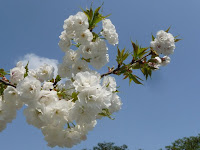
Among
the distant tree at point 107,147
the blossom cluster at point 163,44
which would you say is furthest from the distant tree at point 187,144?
the blossom cluster at point 163,44

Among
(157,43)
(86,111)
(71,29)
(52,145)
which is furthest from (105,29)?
(52,145)

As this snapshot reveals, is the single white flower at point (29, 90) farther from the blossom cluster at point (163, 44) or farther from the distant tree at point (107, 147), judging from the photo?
the distant tree at point (107, 147)

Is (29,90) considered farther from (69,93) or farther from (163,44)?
(163,44)

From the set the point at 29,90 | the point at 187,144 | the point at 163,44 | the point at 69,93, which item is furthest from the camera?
the point at 187,144

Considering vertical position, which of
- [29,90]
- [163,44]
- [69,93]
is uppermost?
[163,44]

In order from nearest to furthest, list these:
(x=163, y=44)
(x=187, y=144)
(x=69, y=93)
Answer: (x=69, y=93)
(x=163, y=44)
(x=187, y=144)

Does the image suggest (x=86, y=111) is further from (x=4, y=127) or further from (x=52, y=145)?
(x=4, y=127)

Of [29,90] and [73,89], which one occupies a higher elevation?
[73,89]

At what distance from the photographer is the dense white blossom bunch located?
192 centimetres

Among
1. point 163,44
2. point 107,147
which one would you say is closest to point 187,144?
point 107,147

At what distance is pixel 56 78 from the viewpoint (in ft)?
9.16

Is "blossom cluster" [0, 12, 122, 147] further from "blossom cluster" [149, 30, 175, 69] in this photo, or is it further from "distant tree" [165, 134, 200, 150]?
"distant tree" [165, 134, 200, 150]

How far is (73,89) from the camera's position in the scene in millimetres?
2383

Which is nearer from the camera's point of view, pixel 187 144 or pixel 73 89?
pixel 73 89
